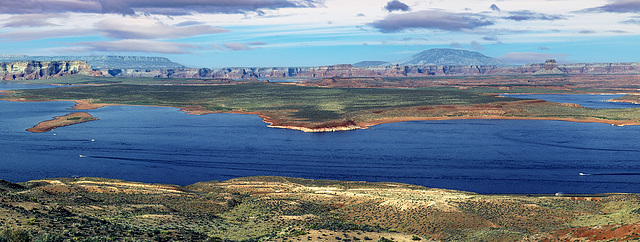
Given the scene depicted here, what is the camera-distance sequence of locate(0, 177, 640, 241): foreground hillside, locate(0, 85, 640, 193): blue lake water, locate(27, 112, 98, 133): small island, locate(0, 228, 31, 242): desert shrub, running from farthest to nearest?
1. locate(27, 112, 98, 133): small island
2. locate(0, 85, 640, 193): blue lake water
3. locate(0, 177, 640, 241): foreground hillside
4. locate(0, 228, 31, 242): desert shrub

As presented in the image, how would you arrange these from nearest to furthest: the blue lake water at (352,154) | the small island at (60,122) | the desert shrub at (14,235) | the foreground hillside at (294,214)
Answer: the desert shrub at (14,235) → the foreground hillside at (294,214) → the blue lake water at (352,154) → the small island at (60,122)

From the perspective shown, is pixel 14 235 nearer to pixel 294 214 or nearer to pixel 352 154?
pixel 294 214

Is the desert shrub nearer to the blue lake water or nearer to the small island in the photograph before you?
the blue lake water

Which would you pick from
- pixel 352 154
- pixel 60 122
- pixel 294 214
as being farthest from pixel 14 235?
pixel 60 122

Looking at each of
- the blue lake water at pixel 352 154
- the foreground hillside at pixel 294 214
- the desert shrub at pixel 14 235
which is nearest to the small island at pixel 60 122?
the blue lake water at pixel 352 154

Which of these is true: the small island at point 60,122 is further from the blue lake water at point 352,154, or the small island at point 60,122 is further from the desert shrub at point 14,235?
the desert shrub at point 14,235

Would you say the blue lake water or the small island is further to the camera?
the small island

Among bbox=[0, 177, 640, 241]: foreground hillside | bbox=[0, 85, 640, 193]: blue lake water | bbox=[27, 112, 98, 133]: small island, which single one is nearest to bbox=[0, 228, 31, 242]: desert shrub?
bbox=[0, 177, 640, 241]: foreground hillside
